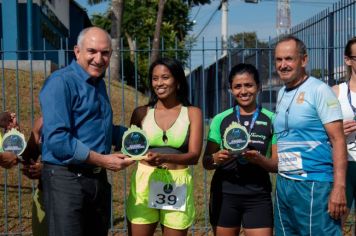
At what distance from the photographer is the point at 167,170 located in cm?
382

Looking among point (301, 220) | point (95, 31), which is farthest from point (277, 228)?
point (95, 31)

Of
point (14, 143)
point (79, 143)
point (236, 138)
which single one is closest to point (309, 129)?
point (236, 138)

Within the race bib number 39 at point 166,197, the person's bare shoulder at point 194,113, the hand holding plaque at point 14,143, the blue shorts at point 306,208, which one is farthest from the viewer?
the person's bare shoulder at point 194,113

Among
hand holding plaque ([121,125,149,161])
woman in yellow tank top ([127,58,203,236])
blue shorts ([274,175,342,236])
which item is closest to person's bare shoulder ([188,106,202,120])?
woman in yellow tank top ([127,58,203,236])

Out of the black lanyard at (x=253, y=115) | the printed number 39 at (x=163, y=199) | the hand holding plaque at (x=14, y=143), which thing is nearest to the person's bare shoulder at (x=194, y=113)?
the black lanyard at (x=253, y=115)

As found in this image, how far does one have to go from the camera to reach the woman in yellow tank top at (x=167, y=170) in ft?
12.4

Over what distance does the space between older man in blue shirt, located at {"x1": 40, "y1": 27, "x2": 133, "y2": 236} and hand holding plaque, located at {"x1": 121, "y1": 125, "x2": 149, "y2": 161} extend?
0.11 metres

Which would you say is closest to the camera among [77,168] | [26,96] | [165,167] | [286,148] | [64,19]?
[77,168]

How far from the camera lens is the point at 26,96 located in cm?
1149

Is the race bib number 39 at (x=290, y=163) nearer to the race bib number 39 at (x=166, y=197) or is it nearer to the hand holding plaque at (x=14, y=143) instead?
the race bib number 39 at (x=166, y=197)

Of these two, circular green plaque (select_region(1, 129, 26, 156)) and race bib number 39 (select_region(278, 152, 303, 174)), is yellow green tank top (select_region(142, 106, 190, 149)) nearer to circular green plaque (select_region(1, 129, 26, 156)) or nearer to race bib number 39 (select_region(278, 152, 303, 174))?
race bib number 39 (select_region(278, 152, 303, 174))

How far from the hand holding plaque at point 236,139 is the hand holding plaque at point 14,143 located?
1.35 meters

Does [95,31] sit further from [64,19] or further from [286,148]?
[64,19]

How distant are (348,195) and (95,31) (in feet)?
6.88
